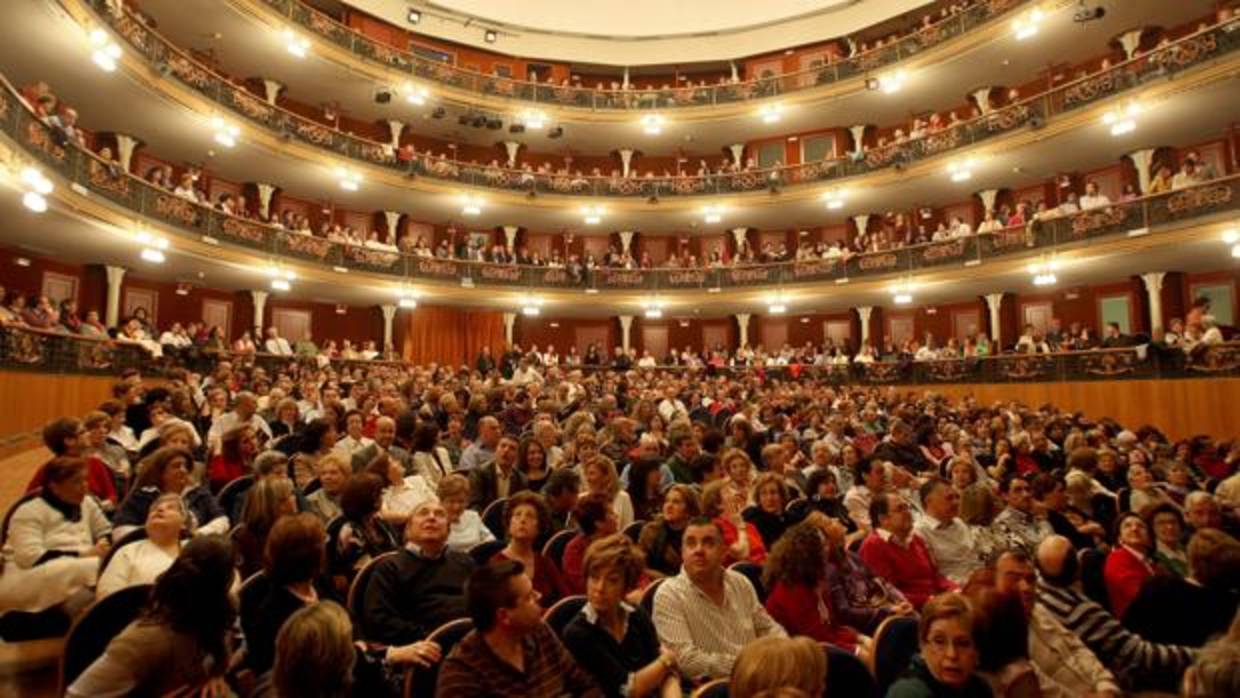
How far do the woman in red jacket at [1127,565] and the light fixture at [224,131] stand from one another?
17064 mm

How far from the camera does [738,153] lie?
24.2m

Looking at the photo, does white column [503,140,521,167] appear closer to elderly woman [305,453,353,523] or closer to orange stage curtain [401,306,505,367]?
orange stage curtain [401,306,505,367]

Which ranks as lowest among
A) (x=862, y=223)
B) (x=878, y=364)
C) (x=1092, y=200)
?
(x=878, y=364)

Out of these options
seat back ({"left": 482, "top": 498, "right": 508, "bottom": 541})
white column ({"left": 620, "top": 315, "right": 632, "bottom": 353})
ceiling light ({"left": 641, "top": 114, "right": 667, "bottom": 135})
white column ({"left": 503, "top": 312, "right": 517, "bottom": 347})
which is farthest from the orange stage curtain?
seat back ({"left": 482, "top": 498, "right": 508, "bottom": 541})

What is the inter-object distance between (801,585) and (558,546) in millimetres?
1337

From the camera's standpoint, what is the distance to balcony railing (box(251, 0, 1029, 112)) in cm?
1781

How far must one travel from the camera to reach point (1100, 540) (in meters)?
4.95

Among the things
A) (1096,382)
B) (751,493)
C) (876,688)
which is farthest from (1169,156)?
(876,688)

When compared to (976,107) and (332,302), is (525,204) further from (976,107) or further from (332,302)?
(976,107)

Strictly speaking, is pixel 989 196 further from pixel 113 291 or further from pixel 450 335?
pixel 113 291

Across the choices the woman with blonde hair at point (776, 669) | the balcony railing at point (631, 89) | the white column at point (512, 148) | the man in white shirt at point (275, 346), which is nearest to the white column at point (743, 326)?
the balcony railing at point (631, 89)

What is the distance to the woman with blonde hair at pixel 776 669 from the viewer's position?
192 centimetres

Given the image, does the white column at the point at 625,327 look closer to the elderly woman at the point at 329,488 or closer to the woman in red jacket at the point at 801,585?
the elderly woman at the point at 329,488

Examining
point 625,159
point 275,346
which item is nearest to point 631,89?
point 625,159
